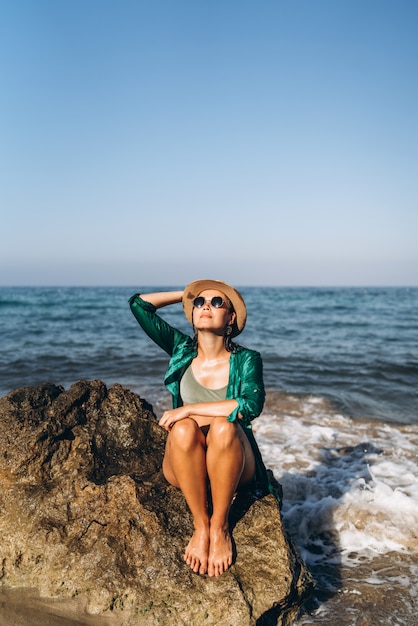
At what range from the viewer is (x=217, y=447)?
10.5 feet

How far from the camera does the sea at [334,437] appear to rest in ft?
13.3

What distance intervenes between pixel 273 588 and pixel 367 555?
1.74 meters

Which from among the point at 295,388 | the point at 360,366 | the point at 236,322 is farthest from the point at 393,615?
the point at 360,366

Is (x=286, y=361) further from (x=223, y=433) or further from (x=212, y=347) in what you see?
(x=223, y=433)

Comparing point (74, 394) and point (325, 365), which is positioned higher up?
point (74, 394)

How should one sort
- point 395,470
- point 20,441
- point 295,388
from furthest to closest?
1. point 295,388
2. point 395,470
3. point 20,441

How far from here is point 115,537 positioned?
3.39 m

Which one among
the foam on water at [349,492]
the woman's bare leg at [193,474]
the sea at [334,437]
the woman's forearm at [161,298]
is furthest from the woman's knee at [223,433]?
the foam on water at [349,492]

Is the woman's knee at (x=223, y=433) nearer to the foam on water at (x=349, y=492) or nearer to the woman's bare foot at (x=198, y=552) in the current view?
the woman's bare foot at (x=198, y=552)

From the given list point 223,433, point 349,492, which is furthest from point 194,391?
point 349,492

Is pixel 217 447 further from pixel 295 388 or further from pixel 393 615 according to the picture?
pixel 295 388

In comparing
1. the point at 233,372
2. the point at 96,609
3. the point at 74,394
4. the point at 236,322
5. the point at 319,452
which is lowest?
the point at 319,452

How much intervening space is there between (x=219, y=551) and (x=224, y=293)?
181 centimetres

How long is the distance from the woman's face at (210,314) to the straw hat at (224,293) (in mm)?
45
